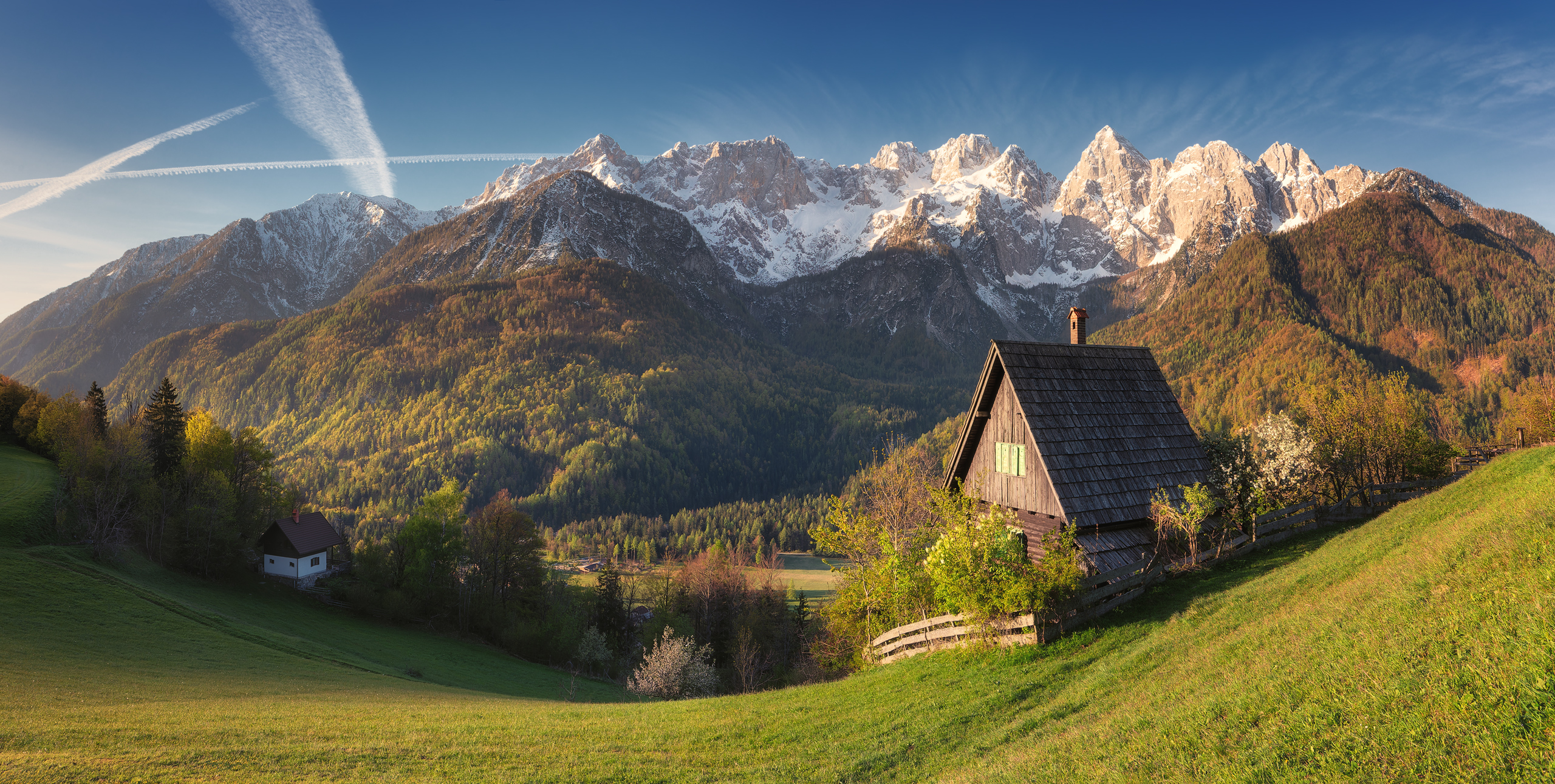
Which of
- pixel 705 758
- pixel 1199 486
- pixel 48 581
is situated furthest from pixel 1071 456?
pixel 48 581

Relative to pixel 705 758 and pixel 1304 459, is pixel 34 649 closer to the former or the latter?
pixel 705 758

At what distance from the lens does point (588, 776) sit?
13438 millimetres

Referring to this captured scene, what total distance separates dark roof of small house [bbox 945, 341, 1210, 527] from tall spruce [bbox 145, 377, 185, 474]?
7859cm

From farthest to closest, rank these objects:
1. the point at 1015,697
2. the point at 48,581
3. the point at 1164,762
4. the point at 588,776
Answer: the point at 48,581 → the point at 1015,697 → the point at 588,776 → the point at 1164,762

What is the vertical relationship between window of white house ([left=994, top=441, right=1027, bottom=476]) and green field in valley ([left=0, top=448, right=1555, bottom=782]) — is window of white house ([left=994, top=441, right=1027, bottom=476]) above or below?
above

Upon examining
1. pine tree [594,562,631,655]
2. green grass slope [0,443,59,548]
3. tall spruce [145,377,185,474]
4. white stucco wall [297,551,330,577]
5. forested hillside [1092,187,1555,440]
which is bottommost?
pine tree [594,562,631,655]

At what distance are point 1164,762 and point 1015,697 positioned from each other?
614cm

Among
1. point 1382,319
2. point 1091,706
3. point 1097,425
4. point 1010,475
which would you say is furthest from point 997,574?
point 1382,319

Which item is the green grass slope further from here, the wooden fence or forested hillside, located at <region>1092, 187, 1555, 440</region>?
forested hillside, located at <region>1092, 187, 1555, 440</region>

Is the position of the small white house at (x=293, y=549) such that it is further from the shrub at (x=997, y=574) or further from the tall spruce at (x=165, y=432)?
the shrub at (x=997, y=574)

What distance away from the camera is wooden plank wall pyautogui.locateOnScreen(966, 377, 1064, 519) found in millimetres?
21969

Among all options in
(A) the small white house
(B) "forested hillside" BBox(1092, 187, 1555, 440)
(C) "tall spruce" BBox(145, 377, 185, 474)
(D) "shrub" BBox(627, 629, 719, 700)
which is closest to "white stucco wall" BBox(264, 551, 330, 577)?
(A) the small white house

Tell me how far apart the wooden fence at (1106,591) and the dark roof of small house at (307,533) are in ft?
234

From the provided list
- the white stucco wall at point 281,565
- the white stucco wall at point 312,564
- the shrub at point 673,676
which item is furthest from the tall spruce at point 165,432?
the shrub at point 673,676
